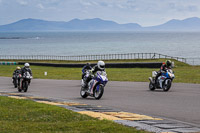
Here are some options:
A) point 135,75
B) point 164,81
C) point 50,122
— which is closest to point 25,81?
point 164,81

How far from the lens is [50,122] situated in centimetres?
956

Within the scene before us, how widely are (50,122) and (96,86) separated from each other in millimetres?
6539

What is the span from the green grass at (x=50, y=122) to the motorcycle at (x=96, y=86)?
365 centimetres

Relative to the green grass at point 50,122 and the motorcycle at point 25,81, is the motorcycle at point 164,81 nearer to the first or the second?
the motorcycle at point 25,81

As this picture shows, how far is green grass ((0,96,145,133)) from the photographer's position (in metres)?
8.30

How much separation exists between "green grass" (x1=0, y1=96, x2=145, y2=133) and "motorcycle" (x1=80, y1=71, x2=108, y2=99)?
144 inches

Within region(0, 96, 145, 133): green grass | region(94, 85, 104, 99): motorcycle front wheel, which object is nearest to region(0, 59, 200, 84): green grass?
region(94, 85, 104, 99): motorcycle front wheel

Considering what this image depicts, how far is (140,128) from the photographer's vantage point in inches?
334

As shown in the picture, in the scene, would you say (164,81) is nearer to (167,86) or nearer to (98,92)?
(167,86)

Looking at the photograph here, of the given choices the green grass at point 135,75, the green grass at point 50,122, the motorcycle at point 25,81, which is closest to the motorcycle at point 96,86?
the green grass at point 50,122

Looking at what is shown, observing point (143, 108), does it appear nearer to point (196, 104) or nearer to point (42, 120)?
point (196, 104)

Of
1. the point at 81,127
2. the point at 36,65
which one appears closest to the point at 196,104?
the point at 81,127

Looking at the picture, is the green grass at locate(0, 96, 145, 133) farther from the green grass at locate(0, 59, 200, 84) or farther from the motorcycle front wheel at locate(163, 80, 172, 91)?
the green grass at locate(0, 59, 200, 84)

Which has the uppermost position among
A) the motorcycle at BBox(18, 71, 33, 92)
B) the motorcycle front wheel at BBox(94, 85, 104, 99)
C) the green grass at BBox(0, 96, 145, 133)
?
the motorcycle at BBox(18, 71, 33, 92)
